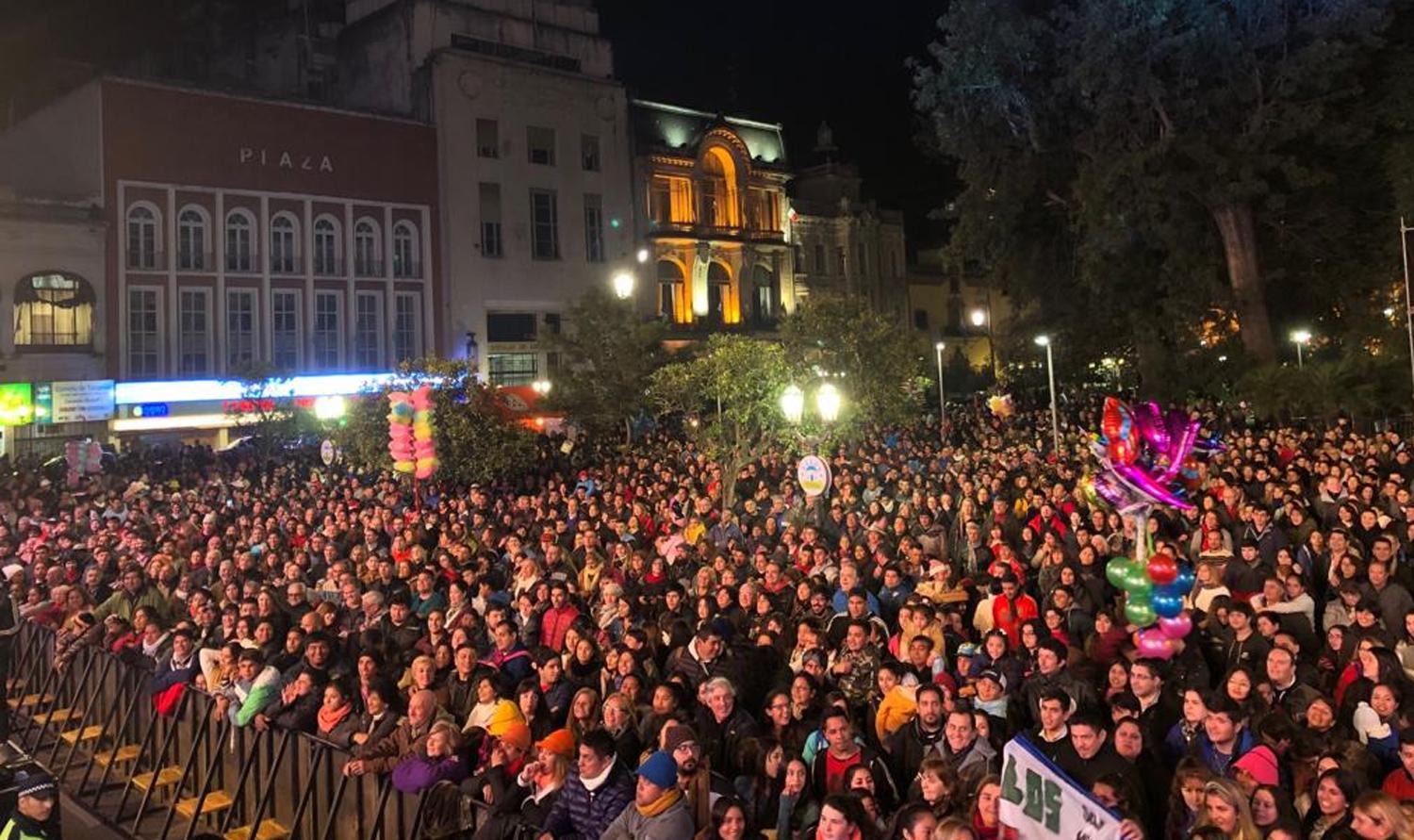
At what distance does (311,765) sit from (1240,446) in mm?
15757

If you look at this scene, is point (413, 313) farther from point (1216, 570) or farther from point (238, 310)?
point (1216, 570)

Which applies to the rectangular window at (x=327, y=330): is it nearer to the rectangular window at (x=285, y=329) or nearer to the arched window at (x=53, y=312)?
the rectangular window at (x=285, y=329)

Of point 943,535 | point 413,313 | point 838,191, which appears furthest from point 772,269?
point 943,535

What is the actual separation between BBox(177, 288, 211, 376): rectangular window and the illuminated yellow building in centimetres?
1725

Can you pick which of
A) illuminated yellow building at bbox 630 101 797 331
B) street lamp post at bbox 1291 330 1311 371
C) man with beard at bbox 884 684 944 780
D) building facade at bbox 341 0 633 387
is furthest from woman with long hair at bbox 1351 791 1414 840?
illuminated yellow building at bbox 630 101 797 331

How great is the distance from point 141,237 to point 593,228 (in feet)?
58.5

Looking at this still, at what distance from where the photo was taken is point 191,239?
39500 millimetres

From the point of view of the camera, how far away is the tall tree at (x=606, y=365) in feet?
110

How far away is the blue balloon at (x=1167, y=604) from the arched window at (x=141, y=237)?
37941mm

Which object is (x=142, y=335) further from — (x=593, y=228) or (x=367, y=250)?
(x=593, y=228)

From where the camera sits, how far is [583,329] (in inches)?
1391

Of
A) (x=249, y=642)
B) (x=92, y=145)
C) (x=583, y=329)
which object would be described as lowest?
(x=249, y=642)

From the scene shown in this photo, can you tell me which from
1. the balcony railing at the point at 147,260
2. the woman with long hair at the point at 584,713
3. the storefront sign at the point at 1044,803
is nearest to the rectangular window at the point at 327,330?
the balcony railing at the point at 147,260

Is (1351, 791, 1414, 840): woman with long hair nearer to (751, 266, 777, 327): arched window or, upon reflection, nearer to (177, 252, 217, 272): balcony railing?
(177, 252, 217, 272): balcony railing
